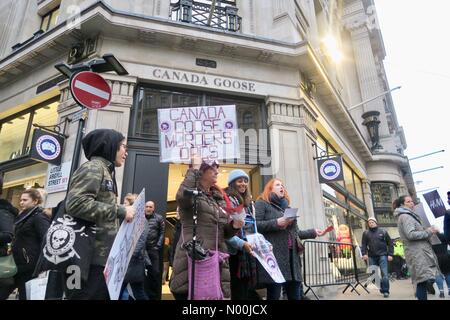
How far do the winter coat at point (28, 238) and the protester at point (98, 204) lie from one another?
2.21m

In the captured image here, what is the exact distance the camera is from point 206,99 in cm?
938

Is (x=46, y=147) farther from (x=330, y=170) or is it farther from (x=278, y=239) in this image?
(x=330, y=170)

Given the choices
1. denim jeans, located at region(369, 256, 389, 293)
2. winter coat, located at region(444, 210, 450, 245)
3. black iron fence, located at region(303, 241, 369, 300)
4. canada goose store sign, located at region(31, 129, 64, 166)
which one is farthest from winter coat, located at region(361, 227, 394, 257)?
canada goose store sign, located at region(31, 129, 64, 166)

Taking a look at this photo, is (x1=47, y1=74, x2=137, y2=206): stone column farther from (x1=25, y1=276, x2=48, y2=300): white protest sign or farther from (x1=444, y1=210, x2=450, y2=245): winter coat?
(x1=444, y1=210, x2=450, y2=245): winter coat

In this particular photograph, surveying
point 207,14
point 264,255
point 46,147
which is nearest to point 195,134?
point 264,255

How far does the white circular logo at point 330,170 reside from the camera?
9703 mm

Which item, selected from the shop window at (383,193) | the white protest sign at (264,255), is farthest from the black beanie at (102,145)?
the shop window at (383,193)

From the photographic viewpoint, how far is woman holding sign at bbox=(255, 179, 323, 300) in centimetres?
390

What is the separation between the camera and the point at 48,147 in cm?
787

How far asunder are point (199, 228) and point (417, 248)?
4.05m

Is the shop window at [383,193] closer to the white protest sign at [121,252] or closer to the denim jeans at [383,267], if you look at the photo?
the denim jeans at [383,267]

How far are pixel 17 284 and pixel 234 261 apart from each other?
9.72 feet

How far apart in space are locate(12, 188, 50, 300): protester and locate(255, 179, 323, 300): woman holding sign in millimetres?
2889

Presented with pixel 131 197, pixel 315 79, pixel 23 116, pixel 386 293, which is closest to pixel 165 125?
pixel 131 197
